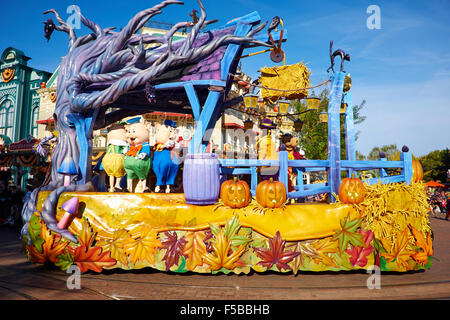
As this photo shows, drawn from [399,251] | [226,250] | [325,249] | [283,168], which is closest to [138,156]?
[226,250]

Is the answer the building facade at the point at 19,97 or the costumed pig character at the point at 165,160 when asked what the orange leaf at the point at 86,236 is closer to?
the costumed pig character at the point at 165,160

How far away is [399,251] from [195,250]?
291cm

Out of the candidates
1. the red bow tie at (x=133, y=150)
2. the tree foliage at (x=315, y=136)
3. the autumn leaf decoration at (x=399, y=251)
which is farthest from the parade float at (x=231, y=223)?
the tree foliage at (x=315, y=136)

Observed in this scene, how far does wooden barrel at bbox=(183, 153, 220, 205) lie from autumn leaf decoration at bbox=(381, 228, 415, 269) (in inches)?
100

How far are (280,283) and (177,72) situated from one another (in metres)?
4.08

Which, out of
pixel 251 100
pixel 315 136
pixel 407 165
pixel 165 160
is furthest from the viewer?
pixel 315 136

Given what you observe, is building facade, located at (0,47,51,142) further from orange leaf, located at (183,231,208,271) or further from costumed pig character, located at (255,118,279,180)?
orange leaf, located at (183,231,208,271)

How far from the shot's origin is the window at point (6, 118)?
2252 centimetres

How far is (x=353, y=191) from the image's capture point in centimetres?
430

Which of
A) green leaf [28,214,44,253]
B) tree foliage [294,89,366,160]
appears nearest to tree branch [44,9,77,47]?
green leaf [28,214,44,253]

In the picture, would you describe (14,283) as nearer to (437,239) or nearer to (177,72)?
(177,72)

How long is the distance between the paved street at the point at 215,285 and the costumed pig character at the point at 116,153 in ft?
6.70

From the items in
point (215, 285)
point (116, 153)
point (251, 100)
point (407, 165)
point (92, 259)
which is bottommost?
point (215, 285)

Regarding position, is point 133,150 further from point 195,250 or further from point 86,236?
point 195,250
